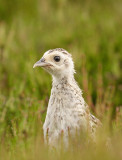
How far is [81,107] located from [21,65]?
10.6 ft

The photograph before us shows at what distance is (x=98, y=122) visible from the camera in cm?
402

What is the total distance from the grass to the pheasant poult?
0.12 metres

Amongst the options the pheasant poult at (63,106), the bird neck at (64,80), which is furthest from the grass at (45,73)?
the bird neck at (64,80)

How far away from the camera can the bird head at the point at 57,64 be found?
3.94 metres

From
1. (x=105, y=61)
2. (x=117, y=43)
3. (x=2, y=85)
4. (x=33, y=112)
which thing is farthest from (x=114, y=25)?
(x=33, y=112)

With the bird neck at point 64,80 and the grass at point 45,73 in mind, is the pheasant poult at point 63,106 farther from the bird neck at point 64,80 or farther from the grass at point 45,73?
the grass at point 45,73

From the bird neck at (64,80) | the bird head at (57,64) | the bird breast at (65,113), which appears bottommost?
the bird breast at (65,113)

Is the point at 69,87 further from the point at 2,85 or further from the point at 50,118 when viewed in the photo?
the point at 2,85

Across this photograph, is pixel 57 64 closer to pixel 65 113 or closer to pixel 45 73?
pixel 65 113

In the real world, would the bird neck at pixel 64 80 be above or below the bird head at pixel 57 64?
below

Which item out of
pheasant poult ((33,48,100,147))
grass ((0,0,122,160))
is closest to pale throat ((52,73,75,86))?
pheasant poult ((33,48,100,147))

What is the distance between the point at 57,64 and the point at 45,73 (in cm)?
232

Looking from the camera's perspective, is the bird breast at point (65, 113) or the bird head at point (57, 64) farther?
the bird head at point (57, 64)

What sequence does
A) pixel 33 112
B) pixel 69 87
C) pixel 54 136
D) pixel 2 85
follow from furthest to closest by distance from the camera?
pixel 2 85 → pixel 33 112 → pixel 69 87 → pixel 54 136
